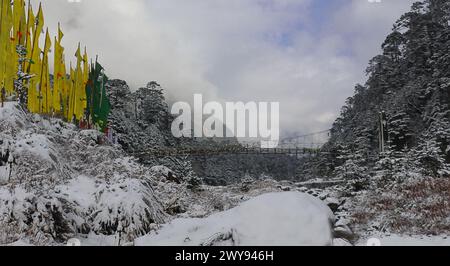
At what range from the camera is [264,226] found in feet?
18.1

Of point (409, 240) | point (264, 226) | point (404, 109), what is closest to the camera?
point (264, 226)

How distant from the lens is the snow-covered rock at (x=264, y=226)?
17.7 feet

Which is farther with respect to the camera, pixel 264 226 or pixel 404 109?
pixel 404 109

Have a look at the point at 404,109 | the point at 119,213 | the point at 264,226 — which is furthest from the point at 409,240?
the point at 404,109

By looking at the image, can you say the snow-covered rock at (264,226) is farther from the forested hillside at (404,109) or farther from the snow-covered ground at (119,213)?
the forested hillside at (404,109)

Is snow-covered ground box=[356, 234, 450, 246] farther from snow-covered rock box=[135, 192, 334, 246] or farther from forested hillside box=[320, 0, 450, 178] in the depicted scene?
forested hillside box=[320, 0, 450, 178]

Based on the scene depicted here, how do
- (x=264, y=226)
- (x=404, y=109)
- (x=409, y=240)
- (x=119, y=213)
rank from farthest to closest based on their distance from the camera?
(x=404, y=109)
(x=119, y=213)
(x=409, y=240)
(x=264, y=226)

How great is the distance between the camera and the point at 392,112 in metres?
19.3

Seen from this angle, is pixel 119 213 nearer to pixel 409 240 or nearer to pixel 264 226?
pixel 264 226

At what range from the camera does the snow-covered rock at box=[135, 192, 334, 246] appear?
5383mm

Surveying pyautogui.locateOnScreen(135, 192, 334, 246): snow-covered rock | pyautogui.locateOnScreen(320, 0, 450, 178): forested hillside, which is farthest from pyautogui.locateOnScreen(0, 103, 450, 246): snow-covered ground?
pyautogui.locateOnScreen(320, 0, 450, 178): forested hillside

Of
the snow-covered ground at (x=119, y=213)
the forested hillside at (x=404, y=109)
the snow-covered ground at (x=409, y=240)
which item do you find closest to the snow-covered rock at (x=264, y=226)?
the snow-covered ground at (x=119, y=213)
